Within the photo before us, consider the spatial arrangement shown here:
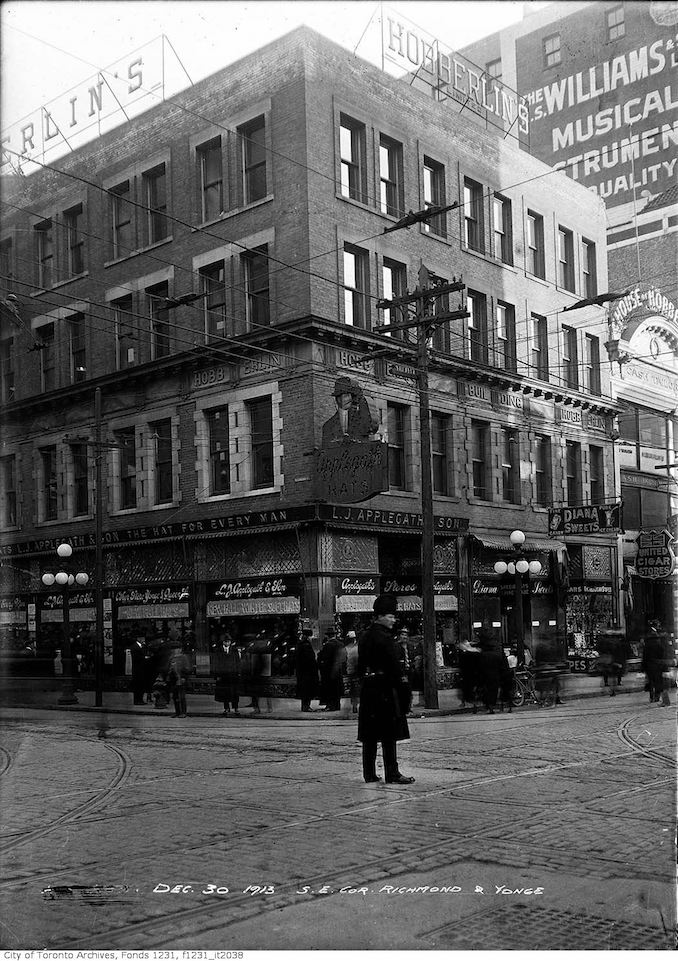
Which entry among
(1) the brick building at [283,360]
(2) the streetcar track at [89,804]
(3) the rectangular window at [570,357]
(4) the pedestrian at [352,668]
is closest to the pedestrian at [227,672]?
(1) the brick building at [283,360]

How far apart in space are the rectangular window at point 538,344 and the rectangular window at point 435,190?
87 cm

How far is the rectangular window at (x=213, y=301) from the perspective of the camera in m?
6.25

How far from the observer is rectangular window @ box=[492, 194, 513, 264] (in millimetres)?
6559

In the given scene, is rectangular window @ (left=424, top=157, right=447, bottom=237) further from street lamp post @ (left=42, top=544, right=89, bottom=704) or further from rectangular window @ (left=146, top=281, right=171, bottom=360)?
street lamp post @ (left=42, top=544, right=89, bottom=704)

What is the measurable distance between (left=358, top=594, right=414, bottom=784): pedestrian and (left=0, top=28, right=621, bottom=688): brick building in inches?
8.2

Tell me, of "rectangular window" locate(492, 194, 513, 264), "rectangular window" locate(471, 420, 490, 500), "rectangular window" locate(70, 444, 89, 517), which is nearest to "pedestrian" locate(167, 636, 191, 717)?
"rectangular window" locate(70, 444, 89, 517)

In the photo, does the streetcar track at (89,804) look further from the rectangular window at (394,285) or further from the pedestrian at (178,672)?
the rectangular window at (394,285)

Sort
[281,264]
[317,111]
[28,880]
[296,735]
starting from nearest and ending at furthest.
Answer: [28,880] → [317,111] → [281,264] → [296,735]

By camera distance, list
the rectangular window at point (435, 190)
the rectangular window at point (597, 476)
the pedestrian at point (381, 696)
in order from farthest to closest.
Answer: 1. the pedestrian at point (381, 696)
2. the rectangular window at point (597, 476)
3. the rectangular window at point (435, 190)

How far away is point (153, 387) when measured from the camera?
6363 millimetres

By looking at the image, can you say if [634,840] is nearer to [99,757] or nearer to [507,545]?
[507,545]

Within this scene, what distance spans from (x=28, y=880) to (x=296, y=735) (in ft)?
10.5

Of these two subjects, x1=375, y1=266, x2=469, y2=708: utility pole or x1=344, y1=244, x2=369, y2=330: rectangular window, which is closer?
x1=375, y1=266, x2=469, y2=708: utility pole

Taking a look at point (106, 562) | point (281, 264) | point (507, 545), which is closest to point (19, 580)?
point (106, 562)
